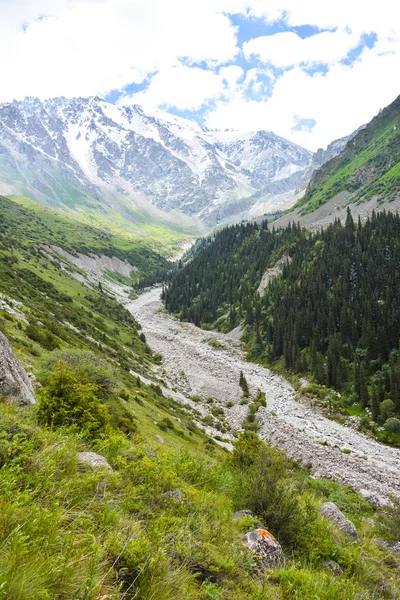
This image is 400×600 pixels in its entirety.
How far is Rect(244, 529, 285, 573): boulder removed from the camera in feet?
21.8

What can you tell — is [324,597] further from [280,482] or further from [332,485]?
[332,485]

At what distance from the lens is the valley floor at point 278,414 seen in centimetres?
3173

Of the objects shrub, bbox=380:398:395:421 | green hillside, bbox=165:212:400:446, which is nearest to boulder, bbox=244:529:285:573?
green hillside, bbox=165:212:400:446

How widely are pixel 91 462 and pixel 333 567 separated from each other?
650 cm

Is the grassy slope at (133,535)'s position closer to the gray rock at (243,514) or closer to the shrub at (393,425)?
the gray rock at (243,514)

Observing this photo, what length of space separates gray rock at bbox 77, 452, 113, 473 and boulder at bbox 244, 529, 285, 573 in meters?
3.38

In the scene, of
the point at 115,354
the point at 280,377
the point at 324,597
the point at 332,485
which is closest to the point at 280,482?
the point at 324,597

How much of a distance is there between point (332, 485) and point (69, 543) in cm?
2809

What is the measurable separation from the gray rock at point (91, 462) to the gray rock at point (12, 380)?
4.89 meters

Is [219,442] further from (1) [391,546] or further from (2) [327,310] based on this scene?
(2) [327,310]

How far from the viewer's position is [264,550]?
698 centimetres

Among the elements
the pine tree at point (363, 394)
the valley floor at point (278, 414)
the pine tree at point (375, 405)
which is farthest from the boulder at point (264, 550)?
the pine tree at point (363, 394)

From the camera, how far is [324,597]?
5754mm

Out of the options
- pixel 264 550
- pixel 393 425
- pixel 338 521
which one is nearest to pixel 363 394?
pixel 393 425
